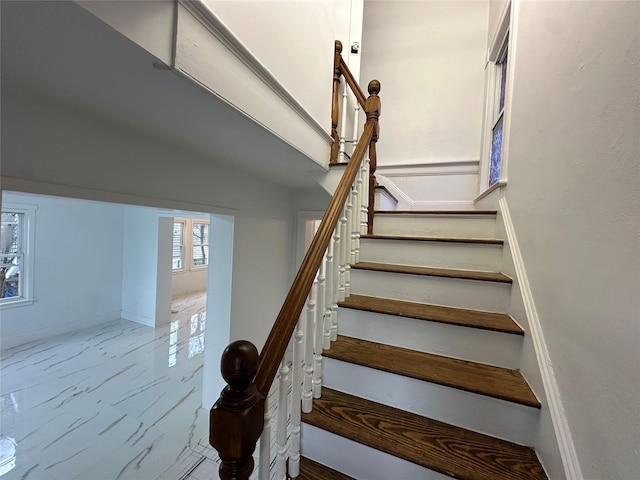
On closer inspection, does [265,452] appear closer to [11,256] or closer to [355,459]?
[355,459]

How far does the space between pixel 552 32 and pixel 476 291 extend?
3.99 ft

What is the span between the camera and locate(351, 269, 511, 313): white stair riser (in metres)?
1.28

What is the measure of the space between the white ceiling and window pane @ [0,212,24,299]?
366 centimetres

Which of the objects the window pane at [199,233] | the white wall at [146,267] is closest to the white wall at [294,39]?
the white wall at [146,267]

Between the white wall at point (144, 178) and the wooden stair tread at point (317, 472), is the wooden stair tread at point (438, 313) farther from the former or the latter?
the white wall at point (144, 178)

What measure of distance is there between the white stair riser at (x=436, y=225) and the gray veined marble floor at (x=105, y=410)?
7.33 ft

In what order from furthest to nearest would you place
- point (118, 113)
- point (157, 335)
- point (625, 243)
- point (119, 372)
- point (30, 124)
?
point (157, 335) → point (119, 372) → point (118, 113) → point (30, 124) → point (625, 243)

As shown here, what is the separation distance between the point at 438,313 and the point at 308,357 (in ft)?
2.27

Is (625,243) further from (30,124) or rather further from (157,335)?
(157,335)

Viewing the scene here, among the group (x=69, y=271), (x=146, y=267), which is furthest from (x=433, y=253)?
(x=69, y=271)

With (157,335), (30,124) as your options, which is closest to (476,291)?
(30,124)

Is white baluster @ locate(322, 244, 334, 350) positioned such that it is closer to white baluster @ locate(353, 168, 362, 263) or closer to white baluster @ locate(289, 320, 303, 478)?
white baluster @ locate(289, 320, 303, 478)

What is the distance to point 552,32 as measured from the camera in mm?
1065

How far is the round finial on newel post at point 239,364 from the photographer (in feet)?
1.77
